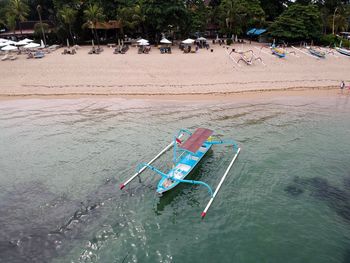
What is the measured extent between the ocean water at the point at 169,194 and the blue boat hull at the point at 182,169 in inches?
26.4

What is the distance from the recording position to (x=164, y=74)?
119 ft

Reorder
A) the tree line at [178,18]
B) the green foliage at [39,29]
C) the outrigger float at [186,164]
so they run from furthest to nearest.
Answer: the green foliage at [39,29] < the tree line at [178,18] < the outrigger float at [186,164]

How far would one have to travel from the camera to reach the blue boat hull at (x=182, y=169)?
611 inches

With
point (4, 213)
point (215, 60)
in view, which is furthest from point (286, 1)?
point (4, 213)

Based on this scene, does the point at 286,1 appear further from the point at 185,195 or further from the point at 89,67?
the point at 185,195

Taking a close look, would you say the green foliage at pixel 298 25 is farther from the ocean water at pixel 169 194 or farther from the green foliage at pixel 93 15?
the green foliage at pixel 93 15

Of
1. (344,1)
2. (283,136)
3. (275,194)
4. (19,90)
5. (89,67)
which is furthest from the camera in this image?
(344,1)

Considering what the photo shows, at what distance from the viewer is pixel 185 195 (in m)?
16.0

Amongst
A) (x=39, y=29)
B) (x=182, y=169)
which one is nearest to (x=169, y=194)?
(x=182, y=169)

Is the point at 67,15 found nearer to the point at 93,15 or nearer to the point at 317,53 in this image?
the point at 93,15

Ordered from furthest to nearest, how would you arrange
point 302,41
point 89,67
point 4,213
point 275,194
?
point 302,41 < point 89,67 < point 275,194 < point 4,213

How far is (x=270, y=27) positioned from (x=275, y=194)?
141ft

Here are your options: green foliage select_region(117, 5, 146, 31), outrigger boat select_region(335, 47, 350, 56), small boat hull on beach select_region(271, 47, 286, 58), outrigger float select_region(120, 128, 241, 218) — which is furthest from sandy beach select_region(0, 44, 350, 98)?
outrigger float select_region(120, 128, 241, 218)

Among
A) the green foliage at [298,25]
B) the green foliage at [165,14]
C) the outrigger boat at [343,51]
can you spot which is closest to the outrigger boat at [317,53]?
the outrigger boat at [343,51]
